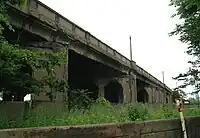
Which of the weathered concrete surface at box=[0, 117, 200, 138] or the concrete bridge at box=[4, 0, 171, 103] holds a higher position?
the concrete bridge at box=[4, 0, 171, 103]

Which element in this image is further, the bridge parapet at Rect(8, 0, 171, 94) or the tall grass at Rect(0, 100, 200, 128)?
the bridge parapet at Rect(8, 0, 171, 94)

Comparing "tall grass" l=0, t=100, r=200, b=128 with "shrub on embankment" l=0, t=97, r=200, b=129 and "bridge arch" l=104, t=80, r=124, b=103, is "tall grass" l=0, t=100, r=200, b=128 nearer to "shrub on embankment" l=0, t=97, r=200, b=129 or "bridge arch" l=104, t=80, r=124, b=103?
"shrub on embankment" l=0, t=97, r=200, b=129

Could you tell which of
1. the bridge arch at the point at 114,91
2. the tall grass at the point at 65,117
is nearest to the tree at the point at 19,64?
the tall grass at the point at 65,117

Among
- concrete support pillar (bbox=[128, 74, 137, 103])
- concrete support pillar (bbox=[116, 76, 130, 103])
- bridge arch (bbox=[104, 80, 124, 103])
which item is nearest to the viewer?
concrete support pillar (bbox=[128, 74, 137, 103])

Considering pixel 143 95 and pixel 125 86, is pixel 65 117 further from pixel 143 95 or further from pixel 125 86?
pixel 143 95

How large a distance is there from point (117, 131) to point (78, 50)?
23253mm

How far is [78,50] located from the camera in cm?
3025

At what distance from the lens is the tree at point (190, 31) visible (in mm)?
14682

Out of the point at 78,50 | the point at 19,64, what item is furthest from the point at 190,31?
the point at 78,50

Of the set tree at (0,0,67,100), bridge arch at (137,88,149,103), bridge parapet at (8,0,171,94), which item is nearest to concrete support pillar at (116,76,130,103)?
bridge parapet at (8,0,171,94)

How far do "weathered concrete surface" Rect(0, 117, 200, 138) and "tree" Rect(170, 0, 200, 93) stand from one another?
4254mm

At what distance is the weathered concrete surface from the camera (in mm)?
5223

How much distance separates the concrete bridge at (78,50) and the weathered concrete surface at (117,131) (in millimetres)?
7407

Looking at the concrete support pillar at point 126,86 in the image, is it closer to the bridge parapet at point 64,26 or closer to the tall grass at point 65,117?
the bridge parapet at point 64,26
